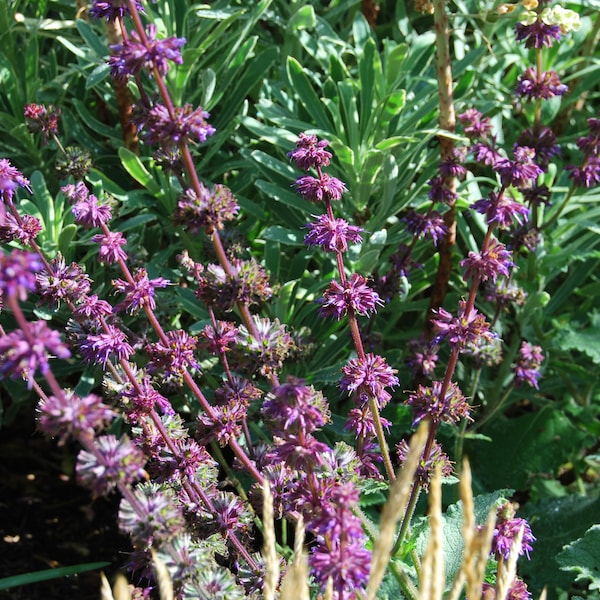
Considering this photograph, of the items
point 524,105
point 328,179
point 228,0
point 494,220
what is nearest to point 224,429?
point 328,179

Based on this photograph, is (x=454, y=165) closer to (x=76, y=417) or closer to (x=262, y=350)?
(x=262, y=350)

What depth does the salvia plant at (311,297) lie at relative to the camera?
1.51m

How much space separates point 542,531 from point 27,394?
1.86 m

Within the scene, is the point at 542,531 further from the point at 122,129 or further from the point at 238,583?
the point at 122,129

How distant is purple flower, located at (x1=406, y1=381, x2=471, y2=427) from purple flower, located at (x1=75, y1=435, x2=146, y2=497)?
0.79 m

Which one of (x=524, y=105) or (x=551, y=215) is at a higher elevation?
(x=524, y=105)

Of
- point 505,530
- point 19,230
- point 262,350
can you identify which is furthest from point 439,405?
point 19,230

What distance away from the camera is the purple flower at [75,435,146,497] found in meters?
1.30

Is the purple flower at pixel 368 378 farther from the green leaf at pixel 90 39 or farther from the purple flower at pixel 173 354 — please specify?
the green leaf at pixel 90 39

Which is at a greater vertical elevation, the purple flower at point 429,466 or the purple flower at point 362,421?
the purple flower at point 362,421

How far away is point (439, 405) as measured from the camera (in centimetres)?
188

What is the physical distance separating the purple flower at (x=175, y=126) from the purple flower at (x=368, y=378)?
0.63m

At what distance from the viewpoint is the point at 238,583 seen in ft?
5.96

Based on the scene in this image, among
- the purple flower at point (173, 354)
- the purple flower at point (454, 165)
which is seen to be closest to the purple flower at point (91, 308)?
the purple flower at point (173, 354)
